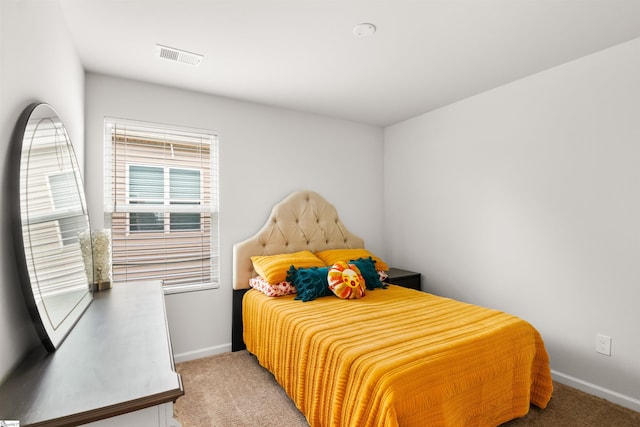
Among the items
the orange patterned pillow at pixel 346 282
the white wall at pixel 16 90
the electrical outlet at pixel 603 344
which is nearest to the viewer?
the white wall at pixel 16 90

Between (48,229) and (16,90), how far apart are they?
20.1 inches

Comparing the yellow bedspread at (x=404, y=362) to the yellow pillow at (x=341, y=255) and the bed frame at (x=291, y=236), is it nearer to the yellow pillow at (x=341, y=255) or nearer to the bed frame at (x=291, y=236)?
the bed frame at (x=291, y=236)

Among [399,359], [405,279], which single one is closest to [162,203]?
[399,359]

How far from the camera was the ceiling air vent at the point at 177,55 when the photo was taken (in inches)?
87.0

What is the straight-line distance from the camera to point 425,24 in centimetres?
194

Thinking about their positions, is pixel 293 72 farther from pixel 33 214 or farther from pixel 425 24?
pixel 33 214

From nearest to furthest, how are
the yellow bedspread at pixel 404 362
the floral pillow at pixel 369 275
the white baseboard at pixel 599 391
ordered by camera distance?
the yellow bedspread at pixel 404 362
the white baseboard at pixel 599 391
the floral pillow at pixel 369 275

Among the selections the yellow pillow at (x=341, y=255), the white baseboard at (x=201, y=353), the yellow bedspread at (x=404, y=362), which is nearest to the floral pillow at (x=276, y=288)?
the yellow bedspread at (x=404, y=362)

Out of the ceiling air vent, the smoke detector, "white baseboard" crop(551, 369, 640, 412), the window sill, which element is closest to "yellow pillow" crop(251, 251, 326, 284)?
the window sill

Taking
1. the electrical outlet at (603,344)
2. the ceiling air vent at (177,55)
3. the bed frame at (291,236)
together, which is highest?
the ceiling air vent at (177,55)

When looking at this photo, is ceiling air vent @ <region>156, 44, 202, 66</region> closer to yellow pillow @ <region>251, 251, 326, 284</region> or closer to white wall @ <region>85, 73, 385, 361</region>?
white wall @ <region>85, 73, 385, 361</region>

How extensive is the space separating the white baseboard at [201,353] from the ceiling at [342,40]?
2381 millimetres

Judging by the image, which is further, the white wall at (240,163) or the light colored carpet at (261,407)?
the white wall at (240,163)

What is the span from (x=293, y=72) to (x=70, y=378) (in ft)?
7.75
